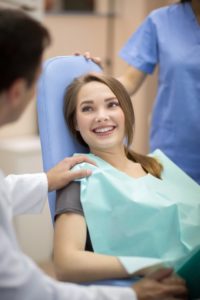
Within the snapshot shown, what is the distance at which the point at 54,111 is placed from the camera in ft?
5.37

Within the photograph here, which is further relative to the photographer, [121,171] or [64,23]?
[64,23]

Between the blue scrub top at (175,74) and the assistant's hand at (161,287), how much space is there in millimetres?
658

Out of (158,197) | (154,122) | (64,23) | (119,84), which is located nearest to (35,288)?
(158,197)

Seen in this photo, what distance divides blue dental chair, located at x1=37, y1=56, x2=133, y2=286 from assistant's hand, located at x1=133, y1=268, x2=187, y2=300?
48 cm

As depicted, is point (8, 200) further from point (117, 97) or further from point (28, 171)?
point (28, 171)

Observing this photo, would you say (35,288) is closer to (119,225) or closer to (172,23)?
(119,225)

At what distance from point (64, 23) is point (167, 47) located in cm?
168

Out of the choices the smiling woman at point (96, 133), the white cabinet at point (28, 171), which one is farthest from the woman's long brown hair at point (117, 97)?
the white cabinet at point (28, 171)

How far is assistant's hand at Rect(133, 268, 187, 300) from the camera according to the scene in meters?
1.11

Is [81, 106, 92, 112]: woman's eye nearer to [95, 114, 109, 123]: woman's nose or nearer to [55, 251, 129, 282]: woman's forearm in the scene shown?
[95, 114, 109, 123]: woman's nose

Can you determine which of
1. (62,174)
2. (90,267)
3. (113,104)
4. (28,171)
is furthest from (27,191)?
(28,171)

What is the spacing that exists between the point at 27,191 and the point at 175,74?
0.70m

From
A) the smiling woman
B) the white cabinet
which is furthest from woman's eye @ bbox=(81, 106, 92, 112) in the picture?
the white cabinet

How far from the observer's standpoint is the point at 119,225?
141 cm
